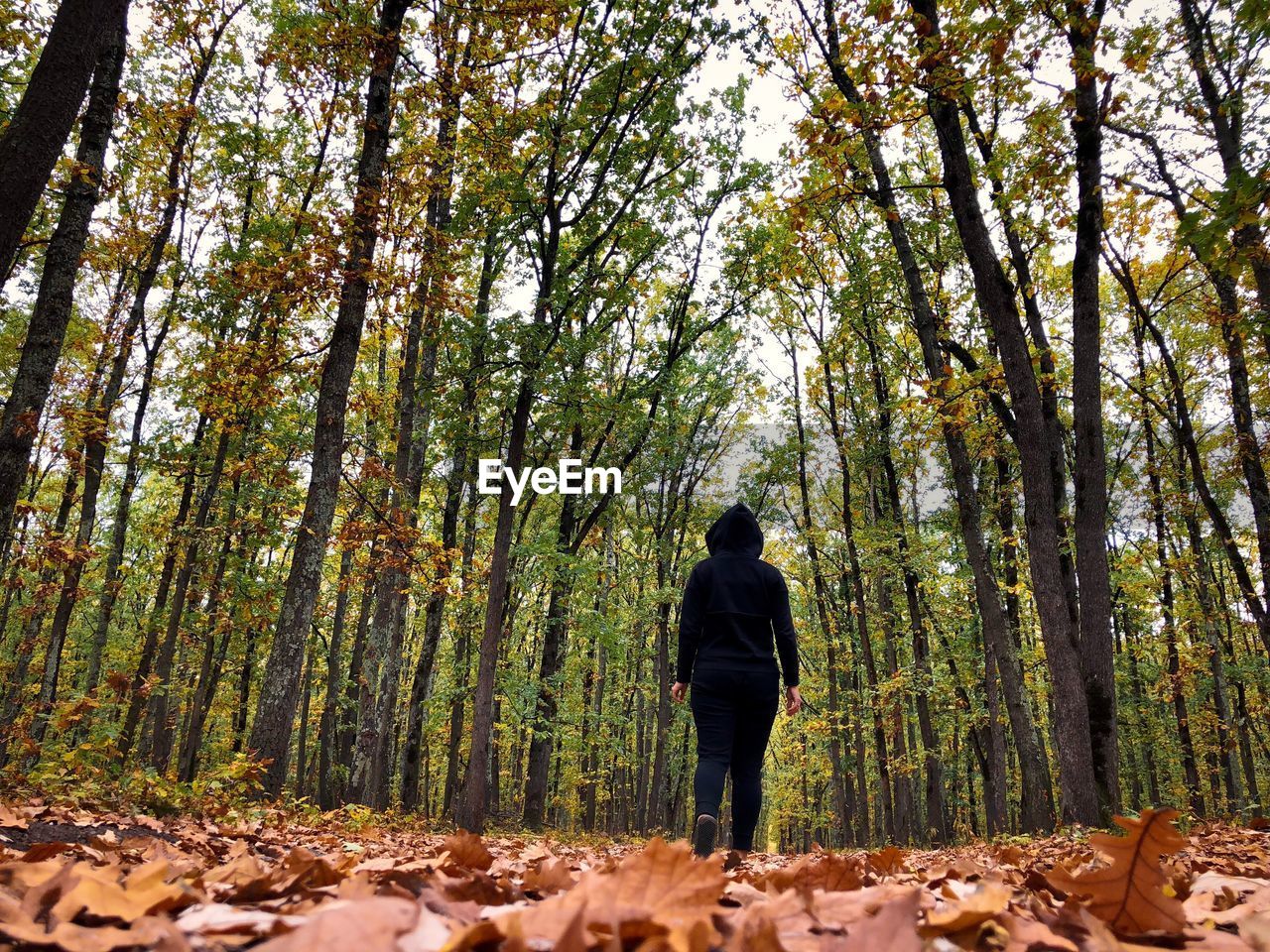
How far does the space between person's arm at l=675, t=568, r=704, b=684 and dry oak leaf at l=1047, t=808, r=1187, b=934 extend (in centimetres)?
298

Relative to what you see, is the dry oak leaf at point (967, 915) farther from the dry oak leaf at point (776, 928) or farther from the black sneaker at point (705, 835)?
the black sneaker at point (705, 835)

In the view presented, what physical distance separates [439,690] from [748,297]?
40.1 feet

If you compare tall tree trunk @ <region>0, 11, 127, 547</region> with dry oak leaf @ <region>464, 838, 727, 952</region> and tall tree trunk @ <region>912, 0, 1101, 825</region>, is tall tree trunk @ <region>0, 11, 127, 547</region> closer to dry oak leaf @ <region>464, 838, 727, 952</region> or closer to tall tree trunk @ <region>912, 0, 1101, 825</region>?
dry oak leaf @ <region>464, 838, 727, 952</region>

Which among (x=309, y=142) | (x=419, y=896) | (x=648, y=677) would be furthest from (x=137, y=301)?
(x=648, y=677)

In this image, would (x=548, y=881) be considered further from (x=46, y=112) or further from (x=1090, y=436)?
(x=1090, y=436)

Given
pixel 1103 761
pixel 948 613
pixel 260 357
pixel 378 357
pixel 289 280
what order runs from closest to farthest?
pixel 1103 761, pixel 289 280, pixel 260 357, pixel 948 613, pixel 378 357

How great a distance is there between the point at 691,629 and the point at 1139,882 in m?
3.10

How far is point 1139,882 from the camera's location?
141cm

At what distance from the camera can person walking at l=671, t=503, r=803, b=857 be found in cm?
A: 420

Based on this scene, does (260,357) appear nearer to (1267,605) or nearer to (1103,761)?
(1103,761)

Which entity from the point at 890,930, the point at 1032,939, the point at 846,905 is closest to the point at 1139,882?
the point at 1032,939

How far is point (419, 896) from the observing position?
4.77 feet

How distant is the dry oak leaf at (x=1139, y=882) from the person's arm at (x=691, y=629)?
2983 mm

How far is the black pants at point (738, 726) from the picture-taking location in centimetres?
418
